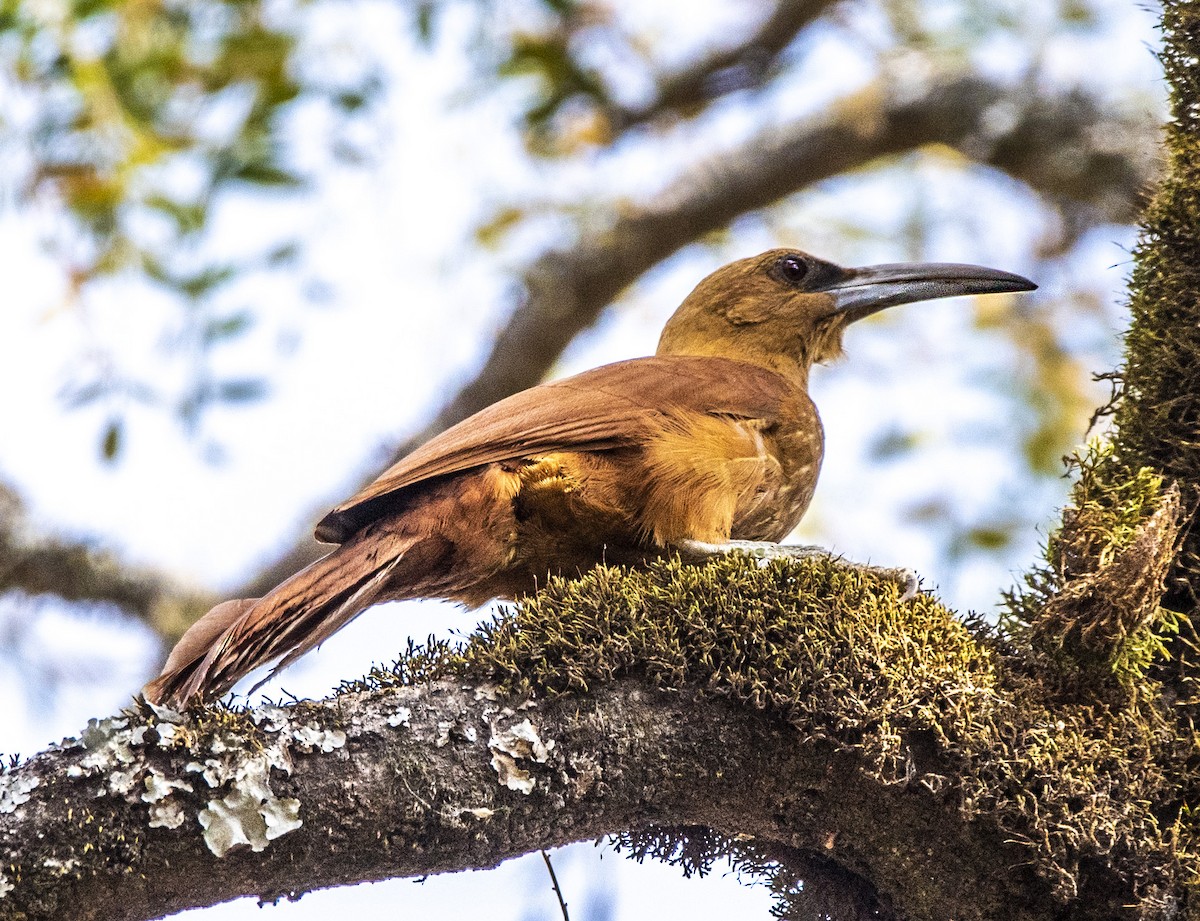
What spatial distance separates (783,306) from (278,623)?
6.53 feet

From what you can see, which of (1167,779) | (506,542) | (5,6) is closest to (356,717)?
(506,542)

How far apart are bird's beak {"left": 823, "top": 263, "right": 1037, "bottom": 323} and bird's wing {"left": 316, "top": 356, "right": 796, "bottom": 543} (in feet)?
1.91

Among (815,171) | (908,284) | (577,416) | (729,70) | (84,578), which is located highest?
(729,70)

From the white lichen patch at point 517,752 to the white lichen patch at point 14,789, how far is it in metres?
0.56

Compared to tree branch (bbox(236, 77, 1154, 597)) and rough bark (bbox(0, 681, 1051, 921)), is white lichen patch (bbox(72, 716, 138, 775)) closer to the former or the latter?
rough bark (bbox(0, 681, 1051, 921))

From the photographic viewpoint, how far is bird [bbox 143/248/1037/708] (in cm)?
223

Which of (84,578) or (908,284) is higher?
(84,578)

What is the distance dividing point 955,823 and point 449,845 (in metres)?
0.70

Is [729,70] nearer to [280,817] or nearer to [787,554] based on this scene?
[787,554]

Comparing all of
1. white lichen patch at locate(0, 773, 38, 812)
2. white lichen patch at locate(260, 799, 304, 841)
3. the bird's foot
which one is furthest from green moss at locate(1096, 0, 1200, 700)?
white lichen patch at locate(0, 773, 38, 812)

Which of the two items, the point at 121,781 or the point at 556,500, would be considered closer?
the point at 121,781

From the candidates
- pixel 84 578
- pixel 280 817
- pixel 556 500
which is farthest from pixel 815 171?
pixel 280 817

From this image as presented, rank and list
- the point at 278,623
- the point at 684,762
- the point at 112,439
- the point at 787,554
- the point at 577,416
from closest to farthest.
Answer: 1. the point at 684,762
2. the point at 278,623
3. the point at 787,554
4. the point at 577,416
5. the point at 112,439

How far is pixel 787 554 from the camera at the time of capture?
7.61ft
